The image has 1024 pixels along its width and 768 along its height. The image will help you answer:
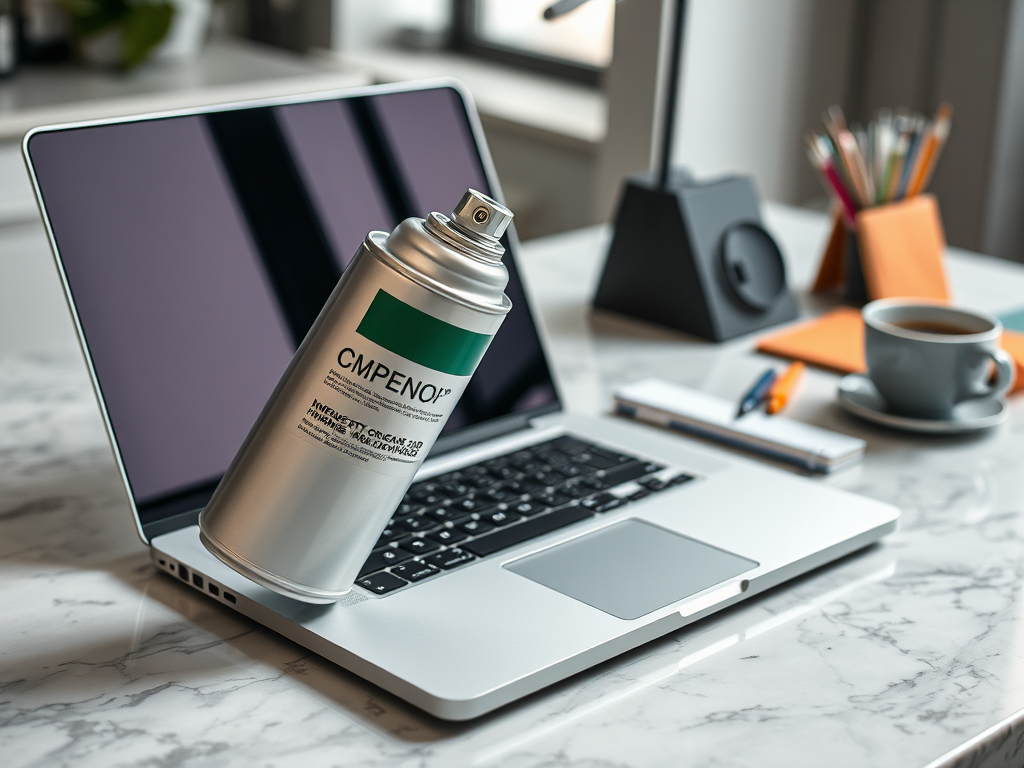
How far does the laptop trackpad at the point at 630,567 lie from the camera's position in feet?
2.15

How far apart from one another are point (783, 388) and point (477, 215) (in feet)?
1.58

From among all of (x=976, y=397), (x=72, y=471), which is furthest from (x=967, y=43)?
(x=72, y=471)

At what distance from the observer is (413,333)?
1.81 ft

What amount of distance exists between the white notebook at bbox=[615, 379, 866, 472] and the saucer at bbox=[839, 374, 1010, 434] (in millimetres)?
37

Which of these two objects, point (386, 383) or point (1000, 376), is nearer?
point (386, 383)

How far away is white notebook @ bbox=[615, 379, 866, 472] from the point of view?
88cm

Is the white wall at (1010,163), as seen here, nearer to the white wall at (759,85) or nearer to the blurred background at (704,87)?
the blurred background at (704,87)

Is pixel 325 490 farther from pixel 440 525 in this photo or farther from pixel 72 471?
pixel 72 471

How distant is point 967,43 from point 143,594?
1886 mm

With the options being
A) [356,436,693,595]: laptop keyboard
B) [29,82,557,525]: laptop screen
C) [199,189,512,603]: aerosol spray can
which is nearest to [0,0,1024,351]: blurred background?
[29,82,557,525]: laptop screen

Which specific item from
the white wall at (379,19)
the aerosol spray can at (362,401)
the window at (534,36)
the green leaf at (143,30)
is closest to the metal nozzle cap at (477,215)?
the aerosol spray can at (362,401)

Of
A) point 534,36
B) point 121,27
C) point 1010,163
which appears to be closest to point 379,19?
point 534,36

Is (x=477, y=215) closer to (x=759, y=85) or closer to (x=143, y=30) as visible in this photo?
(x=759, y=85)

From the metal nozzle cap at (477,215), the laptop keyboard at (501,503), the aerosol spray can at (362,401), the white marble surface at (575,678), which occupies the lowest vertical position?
the white marble surface at (575,678)
